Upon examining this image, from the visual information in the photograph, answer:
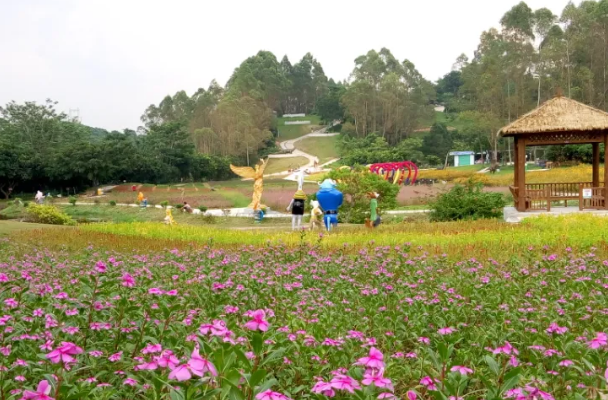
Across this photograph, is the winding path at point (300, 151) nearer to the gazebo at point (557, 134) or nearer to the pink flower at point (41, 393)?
the gazebo at point (557, 134)

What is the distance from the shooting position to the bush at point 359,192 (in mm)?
19688

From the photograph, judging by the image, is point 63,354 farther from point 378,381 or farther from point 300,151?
point 300,151

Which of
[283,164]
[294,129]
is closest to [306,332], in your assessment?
[283,164]

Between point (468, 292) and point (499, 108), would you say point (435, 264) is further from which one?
point (499, 108)

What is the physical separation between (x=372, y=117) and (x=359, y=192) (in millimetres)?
44020

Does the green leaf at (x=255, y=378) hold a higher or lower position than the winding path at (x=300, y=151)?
lower

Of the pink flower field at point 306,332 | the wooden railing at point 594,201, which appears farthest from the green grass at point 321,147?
the pink flower field at point 306,332

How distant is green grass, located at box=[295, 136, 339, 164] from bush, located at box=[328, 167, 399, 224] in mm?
44100

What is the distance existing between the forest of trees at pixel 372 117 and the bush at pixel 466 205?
70.5 feet

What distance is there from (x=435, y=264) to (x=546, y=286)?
6.13ft

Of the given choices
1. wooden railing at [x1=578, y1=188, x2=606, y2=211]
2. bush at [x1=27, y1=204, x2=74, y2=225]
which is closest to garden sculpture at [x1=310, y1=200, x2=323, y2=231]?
wooden railing at [x1=578, y1=188, x2=606, y2=211]

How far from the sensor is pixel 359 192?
19906 mm

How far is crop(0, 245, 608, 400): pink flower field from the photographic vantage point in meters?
1.93

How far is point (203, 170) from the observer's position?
4741 centimetres
